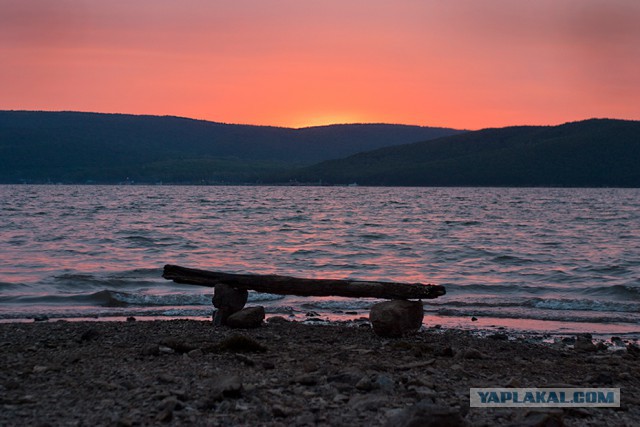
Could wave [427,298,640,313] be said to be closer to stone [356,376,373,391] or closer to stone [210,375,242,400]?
stone [356,376,373,391]

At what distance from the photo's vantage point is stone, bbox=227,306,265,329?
1208 centimetres

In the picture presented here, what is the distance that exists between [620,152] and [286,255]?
530 ft

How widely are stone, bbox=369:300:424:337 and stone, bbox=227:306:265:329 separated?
189 cm

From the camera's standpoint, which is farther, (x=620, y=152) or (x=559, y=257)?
(x=620, y=152)

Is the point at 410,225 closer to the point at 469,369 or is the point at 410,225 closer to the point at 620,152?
the point at 469,369

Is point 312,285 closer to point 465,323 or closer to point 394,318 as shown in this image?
point 394,318

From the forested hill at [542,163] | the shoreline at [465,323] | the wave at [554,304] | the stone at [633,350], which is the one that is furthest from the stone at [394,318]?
the forested hill at [542,163]

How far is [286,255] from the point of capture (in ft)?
87.5

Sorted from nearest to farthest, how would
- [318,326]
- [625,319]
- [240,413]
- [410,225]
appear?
1. [240,413]
2. [318,326]
3. [625,319]
4. [410,225]

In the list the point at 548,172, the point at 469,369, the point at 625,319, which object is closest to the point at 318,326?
the point at 469,369

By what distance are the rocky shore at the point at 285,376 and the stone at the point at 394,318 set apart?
0.88 feet

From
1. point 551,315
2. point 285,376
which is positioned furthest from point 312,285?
point 551,315

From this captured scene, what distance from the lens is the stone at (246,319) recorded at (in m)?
12.1

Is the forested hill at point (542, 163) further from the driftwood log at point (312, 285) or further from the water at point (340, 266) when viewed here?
the driftwood log at point (312, 285)
